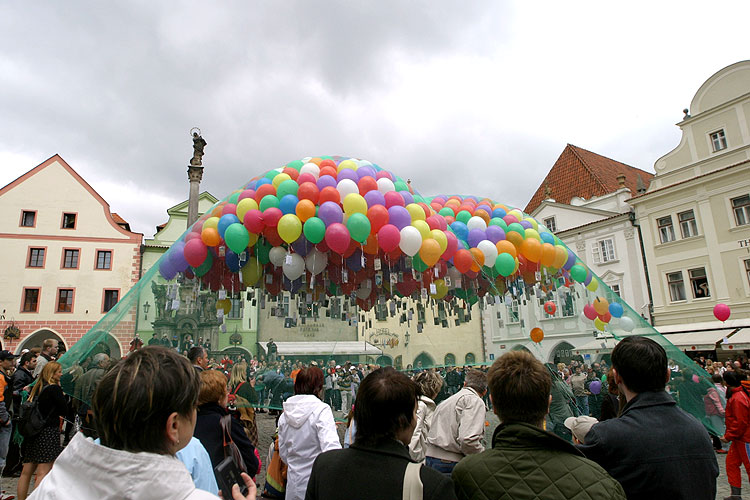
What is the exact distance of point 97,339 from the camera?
5.91 m

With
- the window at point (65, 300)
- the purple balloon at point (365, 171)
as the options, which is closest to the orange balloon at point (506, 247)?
the purple balloon at point (365, 171)

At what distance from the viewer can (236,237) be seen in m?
6.09

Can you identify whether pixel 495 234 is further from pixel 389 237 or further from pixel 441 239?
pixel 389 237

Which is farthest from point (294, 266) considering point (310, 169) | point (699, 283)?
point (699, 283)

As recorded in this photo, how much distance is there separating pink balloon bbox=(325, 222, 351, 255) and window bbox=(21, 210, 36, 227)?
22.8m

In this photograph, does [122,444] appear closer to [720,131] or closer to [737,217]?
[737,217]

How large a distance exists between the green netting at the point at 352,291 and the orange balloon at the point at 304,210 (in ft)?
0.06

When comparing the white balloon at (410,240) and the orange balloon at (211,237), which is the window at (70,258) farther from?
the white balloon at (410,240)

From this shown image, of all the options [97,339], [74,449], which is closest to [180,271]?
[97,339]

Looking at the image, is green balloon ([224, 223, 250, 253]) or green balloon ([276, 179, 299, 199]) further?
green balloon ([276, 179, 299, 199])

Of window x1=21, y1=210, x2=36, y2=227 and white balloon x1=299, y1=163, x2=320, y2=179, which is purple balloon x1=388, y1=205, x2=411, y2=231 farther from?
window x1=21, y1=210, x2=36, y2=227

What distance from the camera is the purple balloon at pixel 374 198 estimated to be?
6406mm

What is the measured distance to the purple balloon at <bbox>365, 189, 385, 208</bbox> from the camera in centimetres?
641

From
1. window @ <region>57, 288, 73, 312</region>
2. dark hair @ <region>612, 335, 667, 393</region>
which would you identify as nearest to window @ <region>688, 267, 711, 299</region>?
dark hair @ <region>612, 335, 667, 393</region>
